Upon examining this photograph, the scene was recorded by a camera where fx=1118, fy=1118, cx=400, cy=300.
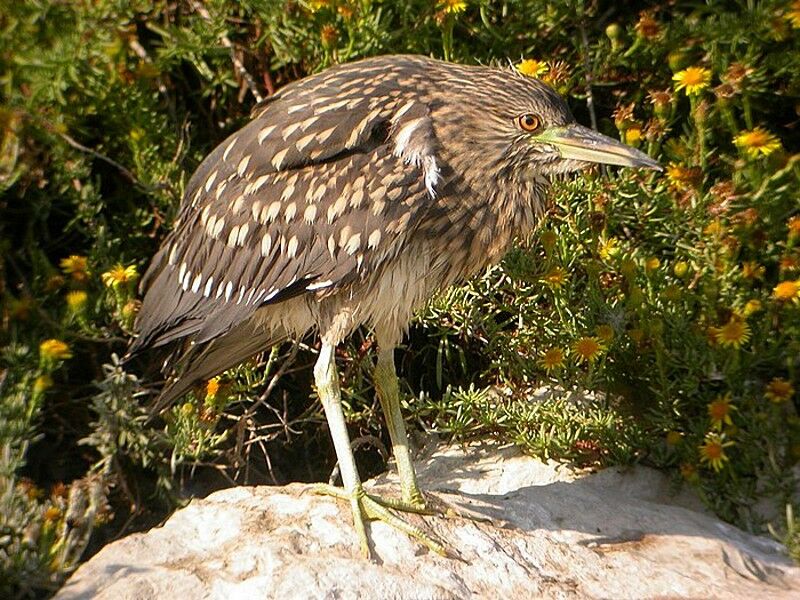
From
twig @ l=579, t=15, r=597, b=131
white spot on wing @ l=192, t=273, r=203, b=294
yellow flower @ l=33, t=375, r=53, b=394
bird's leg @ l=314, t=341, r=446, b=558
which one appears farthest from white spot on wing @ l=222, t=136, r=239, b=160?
twig @ l=579, t=15, r=597, b=131

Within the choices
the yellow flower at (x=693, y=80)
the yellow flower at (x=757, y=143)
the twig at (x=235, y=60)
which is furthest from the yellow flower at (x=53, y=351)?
the yellow flower at (x=757, y=143)

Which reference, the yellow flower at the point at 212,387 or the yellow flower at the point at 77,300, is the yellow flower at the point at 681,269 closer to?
the yellow flower at the point at 212,387

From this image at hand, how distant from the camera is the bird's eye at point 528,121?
3133 millimetres

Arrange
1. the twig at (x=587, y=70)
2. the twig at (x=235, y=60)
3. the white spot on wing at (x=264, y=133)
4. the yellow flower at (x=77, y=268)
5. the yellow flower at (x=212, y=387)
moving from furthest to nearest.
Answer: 1. the twig at (x=235, y=60)
2. the twig at (x=587, y=70)
3. the yellow flower at (x=77, y=268)
4. the yellow flower at (x=212, y=387)
5. the white spot on wing at (x=264, y=133)

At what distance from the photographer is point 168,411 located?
3818 mm

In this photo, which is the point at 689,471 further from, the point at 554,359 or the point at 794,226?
the point at 794,226

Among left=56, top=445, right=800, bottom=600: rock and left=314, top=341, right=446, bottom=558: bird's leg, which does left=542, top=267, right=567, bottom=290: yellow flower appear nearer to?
left=56, top=445, right=800, bottom=600: rock

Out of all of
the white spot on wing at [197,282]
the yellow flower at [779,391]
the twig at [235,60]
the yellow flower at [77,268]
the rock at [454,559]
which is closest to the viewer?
the rock at [454,559]

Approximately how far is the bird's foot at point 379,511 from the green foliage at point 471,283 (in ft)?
2.23

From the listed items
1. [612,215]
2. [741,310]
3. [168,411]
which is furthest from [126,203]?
[741,310]

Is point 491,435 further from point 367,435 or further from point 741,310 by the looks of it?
point 741,310

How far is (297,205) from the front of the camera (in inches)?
124

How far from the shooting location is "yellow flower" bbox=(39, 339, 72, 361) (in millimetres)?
3598

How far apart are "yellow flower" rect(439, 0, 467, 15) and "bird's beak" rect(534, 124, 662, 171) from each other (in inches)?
→ 31.2
